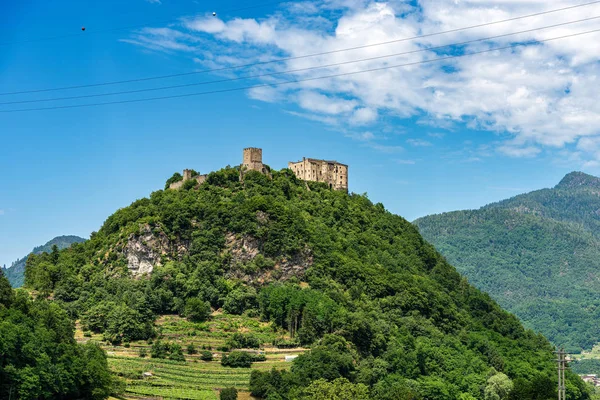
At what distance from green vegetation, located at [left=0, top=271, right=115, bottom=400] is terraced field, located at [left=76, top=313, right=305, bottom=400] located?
5.15 metres

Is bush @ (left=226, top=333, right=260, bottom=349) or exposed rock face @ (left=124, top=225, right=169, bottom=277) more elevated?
exposed rock face @ (left=124, top=225, right=169, bottom=277)

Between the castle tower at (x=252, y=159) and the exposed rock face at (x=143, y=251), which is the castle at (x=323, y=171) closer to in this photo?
the castle tower at (x=252, y=159)

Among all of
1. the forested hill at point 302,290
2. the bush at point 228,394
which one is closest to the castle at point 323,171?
the forested hill at point 302,290

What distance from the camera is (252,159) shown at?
395 ft

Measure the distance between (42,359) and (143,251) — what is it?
38170mm

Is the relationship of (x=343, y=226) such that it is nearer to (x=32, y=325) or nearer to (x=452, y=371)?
(x=452, y=371)

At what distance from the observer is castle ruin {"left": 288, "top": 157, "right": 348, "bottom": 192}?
13625cm

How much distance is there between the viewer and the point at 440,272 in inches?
5098

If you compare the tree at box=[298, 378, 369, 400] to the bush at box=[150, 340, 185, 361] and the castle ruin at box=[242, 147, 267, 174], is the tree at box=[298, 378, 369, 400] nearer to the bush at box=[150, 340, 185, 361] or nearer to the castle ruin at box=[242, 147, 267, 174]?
the bush at box=[150, 340, 185, 361]

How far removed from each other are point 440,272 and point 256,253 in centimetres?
3829

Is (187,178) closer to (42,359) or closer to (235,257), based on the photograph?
(235,257)

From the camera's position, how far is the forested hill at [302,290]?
90375 mm

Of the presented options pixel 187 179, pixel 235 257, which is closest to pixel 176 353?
pixel 235 257

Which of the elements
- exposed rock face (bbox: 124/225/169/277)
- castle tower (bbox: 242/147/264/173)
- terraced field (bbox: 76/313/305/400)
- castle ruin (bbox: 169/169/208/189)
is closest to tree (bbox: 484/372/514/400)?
terraced field (bbox: 76/313/305/400)
